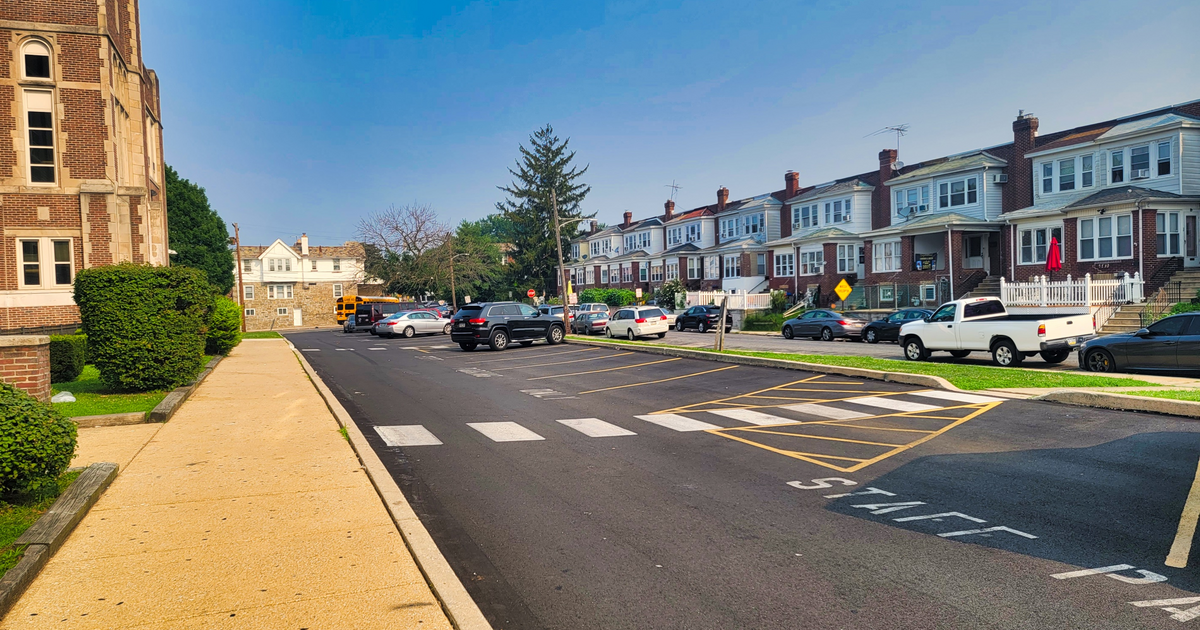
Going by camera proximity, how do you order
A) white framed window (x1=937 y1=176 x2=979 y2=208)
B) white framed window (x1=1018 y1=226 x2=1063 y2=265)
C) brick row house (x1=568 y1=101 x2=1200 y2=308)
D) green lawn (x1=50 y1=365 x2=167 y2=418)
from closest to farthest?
1. green lawn (x1=50 y1=365 x2=167 y2=418)
2. brick row house (x1=568 y1=101 x2=1200 y2=308)
3. white framed window (x1=1018 y1=226 x2=1063 y2=265)
4. white framed window (x1=937 y1=176 x2=979 y2=208)

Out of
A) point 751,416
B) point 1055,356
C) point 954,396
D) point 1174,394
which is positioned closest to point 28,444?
point 751,416

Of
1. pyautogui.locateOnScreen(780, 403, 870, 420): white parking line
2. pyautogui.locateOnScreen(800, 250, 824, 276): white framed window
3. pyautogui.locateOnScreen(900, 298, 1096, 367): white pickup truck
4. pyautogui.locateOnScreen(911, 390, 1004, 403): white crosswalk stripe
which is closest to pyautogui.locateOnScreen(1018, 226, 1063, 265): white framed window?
pyautogui.locateOnScreen(800, 250, 824, 276): white framed window

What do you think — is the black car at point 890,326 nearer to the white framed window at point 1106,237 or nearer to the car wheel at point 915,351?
the car wheel at point 915,351

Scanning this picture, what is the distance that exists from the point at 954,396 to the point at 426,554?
1120 cm

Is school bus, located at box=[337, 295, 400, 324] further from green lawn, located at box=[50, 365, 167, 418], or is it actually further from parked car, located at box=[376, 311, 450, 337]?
green lawn, located at box=[50, 365, 167, 418]

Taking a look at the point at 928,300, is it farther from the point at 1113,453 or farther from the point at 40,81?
the point at 40,81

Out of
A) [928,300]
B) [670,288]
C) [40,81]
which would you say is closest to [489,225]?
[670,288]

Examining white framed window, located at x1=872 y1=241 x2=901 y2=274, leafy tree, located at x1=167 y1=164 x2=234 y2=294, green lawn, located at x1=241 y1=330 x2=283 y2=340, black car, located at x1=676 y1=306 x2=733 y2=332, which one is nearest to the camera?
black car, located at x1=676 y1=306 x2=733 y2=332

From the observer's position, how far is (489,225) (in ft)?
487

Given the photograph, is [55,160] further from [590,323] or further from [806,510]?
[806,510]

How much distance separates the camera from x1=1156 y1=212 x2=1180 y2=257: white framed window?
1267 inches

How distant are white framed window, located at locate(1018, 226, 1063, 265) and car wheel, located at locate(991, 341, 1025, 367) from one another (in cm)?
2036

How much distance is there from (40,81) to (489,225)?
12505cm

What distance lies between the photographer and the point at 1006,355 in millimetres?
19688
